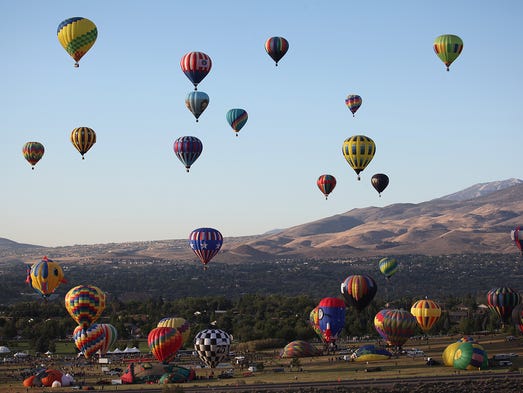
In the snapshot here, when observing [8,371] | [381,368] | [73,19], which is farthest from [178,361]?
[73,19]

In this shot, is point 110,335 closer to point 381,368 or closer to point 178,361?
point 178,361

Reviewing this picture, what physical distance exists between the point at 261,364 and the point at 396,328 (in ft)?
34.5

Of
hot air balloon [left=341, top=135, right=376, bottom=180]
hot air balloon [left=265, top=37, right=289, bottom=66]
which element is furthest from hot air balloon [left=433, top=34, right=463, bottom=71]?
hot air balloon [left=265, top=37, right=289, bottom=66]

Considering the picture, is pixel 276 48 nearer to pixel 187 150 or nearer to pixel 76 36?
pixel 187 150

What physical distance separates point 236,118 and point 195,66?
10283 millimetres

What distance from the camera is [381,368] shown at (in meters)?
57.8

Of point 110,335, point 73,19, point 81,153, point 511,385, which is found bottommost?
point 511,385

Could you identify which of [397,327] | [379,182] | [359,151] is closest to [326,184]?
[379,182]

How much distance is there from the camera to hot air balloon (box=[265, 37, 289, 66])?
81.1 m

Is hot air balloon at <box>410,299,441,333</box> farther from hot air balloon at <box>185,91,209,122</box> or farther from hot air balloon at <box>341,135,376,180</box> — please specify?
hot air balloon at <box>185,91,209,122</box>

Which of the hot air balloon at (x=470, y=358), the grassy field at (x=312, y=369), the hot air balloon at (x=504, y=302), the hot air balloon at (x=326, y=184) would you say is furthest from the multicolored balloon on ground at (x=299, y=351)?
the hot air balloon at (x=326, y=184)

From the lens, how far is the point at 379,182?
3482 inches

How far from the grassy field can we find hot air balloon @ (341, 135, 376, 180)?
1471 cm

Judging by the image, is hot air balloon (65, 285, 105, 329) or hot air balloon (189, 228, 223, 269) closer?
hot air balloon (65, 285, 105, 329)
